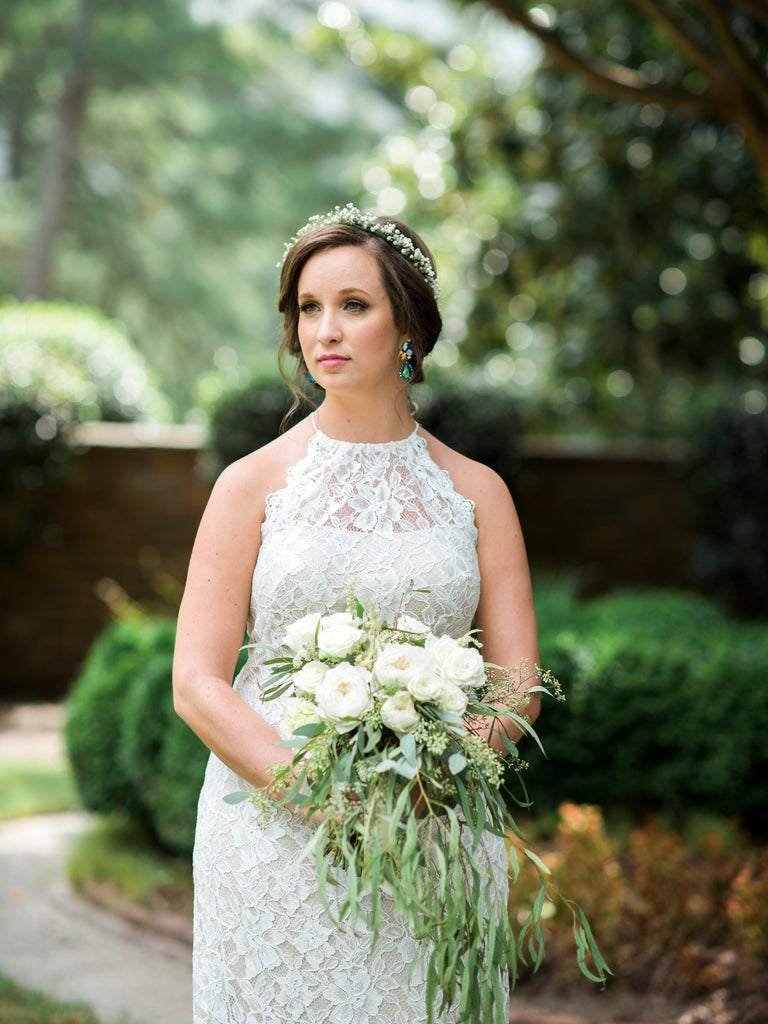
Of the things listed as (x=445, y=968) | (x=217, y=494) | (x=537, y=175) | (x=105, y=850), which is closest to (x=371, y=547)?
(x=217, y=494)

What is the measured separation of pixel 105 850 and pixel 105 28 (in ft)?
55.5

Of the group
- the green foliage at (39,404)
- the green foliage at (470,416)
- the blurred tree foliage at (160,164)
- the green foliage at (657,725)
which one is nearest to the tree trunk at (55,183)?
the blurred tree foliage at (160,164)

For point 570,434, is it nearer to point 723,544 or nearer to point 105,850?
point 723,544

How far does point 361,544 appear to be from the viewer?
238cm

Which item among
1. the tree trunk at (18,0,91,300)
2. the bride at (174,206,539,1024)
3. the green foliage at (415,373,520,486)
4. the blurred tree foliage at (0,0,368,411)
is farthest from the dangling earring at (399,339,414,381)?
the tree trunk at (18,0,91,300)

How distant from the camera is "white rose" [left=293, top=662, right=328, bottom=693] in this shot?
6.54 ft

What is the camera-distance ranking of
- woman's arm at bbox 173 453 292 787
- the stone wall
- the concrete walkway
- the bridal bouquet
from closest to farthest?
the bridal bouquet < woman's arm at bbox 173 453 292 787 < the concrete walkway < the stone wall

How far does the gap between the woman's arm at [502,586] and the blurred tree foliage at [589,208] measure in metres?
6.09

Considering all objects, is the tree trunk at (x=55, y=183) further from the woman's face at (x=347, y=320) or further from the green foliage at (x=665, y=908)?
the woman's face at (x=347, y=320)

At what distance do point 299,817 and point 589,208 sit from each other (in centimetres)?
757

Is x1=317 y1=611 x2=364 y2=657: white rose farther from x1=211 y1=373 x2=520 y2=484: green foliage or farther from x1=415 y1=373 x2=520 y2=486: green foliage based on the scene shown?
x1=415 y1=373 x2=520 y2=486: green foliage

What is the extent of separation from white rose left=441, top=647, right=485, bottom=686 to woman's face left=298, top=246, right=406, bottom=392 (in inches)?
28.6

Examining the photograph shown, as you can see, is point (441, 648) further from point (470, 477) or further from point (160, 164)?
point (160, 164)

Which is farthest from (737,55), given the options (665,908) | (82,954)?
(82,954)
